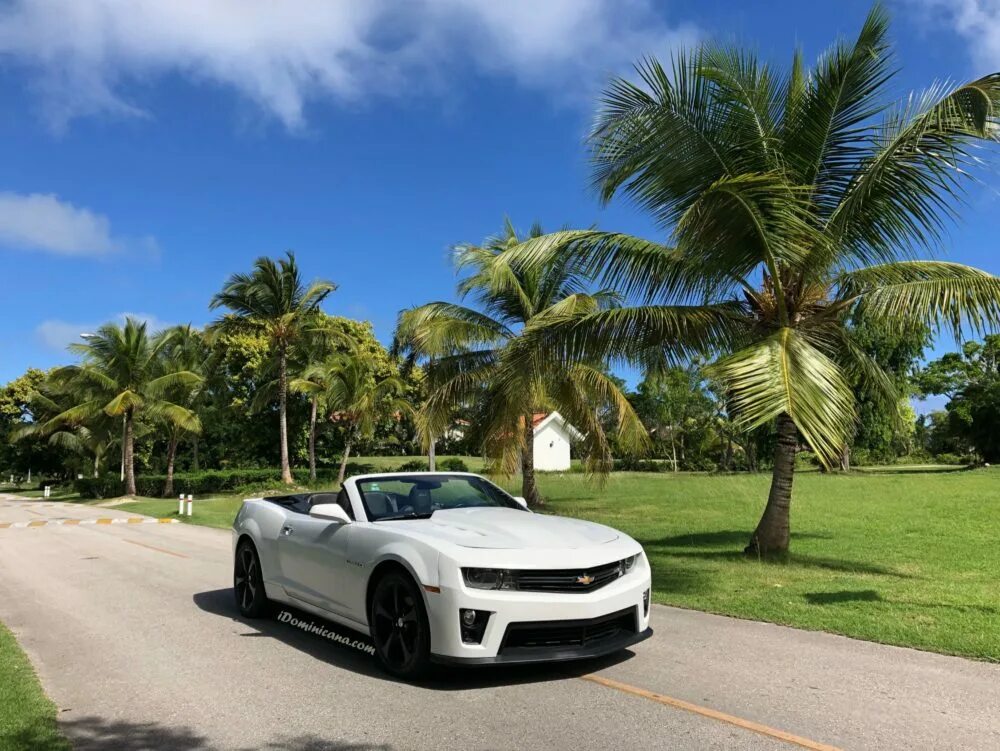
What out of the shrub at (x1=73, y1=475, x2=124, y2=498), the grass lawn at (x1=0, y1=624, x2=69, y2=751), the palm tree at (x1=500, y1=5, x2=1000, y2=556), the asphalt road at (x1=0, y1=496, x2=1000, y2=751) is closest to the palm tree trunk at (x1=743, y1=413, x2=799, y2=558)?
the palm tree at (x1=500, y1=5, x2=1000, y2=556)

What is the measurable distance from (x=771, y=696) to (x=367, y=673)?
113 inches

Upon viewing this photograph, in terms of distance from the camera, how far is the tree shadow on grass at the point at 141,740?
4.18 meters

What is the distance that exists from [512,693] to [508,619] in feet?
1.95

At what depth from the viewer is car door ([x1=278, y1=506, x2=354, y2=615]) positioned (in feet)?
19.8

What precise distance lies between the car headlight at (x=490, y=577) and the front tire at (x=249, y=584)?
3.31 m

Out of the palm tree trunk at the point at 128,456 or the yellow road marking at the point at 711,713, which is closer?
the yellow road marking at the point at 711,713

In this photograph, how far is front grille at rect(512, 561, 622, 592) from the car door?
1.66 m

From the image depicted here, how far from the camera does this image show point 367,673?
18.2 ft

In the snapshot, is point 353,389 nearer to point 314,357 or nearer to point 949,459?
point 314,357

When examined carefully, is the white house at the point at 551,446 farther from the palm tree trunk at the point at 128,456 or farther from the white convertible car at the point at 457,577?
the white convertible car at the point at 457,577

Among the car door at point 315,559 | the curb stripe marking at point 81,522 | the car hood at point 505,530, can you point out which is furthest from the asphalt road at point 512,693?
the curb stripe marking at point 81,522

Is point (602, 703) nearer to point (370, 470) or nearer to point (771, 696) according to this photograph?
point (771, 696)

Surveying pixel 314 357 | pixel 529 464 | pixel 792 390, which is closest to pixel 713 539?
pixel 792 390

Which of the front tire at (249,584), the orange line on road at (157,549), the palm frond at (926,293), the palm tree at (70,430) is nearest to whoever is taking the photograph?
the front tire at (249,584)
